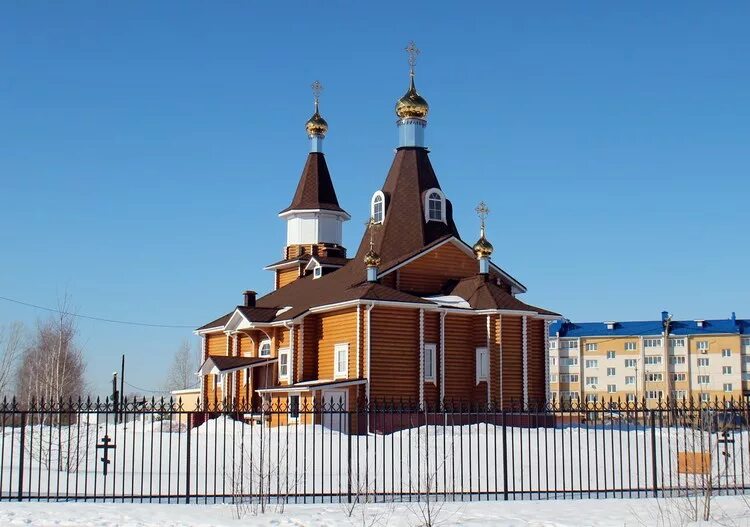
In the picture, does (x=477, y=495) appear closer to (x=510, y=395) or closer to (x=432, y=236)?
(x=510, y=395)

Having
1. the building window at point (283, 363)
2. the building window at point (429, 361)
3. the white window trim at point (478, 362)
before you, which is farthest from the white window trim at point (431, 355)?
the building window at point (283, 363)

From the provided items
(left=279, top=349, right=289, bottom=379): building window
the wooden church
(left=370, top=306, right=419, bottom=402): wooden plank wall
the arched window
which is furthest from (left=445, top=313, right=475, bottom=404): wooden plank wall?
(left=279, top=349, right=289, bottom=379): building window

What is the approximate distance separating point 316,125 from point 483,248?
13.0m

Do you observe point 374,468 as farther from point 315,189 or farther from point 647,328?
point 647,328

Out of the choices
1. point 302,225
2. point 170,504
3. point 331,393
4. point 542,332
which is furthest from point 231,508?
point 302,225

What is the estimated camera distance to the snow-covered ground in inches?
426

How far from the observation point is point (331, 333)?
2992 cm

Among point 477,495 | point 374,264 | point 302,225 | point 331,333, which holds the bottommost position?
point 477,495

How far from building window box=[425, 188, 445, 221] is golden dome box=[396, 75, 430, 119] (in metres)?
3.14

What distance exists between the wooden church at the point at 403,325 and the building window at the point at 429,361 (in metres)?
0.04

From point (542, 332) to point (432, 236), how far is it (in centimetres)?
501

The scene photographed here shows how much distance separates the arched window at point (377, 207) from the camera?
33.5m

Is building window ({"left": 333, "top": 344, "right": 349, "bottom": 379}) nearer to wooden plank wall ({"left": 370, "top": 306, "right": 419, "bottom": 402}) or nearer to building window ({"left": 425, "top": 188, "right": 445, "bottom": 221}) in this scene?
wooden plank wall ({"left": 370, "top": 306, "right": 419, "bottom": 402})

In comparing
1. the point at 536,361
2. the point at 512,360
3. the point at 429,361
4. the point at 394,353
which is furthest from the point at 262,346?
the point at 536,361
